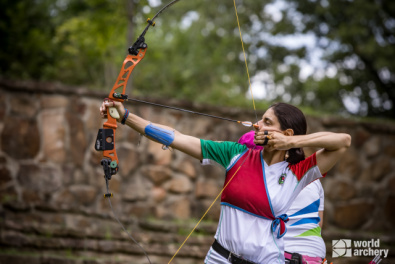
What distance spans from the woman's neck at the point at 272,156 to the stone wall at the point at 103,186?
304cm

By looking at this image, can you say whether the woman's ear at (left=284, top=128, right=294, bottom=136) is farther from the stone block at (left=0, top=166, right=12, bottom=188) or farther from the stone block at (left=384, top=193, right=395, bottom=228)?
the stone block at (left=384, top=193, right=395, bottom=228)

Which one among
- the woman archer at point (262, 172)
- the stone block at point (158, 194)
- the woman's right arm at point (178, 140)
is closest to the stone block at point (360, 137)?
the stone block at point (158, 194)

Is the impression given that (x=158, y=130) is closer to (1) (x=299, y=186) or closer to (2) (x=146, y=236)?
(1) (x=299, y=186)

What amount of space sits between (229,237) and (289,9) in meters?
8.22

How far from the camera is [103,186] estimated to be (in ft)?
20.5

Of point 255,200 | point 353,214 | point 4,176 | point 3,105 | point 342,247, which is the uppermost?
point 3,105

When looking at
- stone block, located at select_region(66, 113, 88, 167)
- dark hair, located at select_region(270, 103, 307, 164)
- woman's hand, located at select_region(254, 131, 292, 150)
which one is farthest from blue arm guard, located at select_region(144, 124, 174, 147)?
stone block, located at select_region(66, 113, 88, 167)

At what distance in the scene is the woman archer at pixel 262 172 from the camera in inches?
105

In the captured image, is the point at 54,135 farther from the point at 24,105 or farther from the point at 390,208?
the point at 390,208

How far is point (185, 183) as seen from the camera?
654cm

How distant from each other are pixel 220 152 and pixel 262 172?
0.26 meters

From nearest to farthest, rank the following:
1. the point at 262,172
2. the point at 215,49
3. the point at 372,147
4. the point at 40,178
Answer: the point at 262,172, the point at 40,178, the point at 372,147, the point at 215,49

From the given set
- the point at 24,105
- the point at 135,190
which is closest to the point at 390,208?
the point at 135,190

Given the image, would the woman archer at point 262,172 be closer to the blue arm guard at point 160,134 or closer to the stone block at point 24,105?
the blue arm guard at point 160,134
